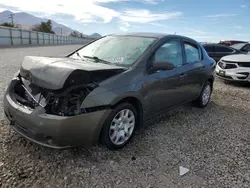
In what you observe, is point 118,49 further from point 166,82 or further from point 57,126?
point 57,126

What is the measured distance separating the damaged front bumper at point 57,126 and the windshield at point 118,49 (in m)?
1.03

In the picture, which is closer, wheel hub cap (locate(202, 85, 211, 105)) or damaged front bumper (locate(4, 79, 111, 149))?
damaged front bumper (locate(4, 79, 111, 149))

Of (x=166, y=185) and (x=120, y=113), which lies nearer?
(x=166, y=185)

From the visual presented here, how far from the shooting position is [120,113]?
121 inches

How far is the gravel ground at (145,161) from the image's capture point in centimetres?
254

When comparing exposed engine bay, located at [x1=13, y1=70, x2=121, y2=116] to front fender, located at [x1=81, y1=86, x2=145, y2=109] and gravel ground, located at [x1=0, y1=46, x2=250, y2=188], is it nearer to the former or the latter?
front fender, located at [x1=81, y1=86, x2=145, y2=109]

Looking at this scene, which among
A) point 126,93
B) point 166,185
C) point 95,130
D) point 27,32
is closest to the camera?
point 166,185

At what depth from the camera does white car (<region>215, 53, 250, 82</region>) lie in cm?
783

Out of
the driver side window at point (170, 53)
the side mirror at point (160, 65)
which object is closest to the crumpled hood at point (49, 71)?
the side mirror at point (160, 65)

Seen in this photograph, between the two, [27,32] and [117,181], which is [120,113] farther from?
[27,32]

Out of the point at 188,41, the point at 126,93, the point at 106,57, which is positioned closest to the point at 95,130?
the point at 126,93

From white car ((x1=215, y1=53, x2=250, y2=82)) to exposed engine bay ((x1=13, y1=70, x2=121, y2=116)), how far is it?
256 inches

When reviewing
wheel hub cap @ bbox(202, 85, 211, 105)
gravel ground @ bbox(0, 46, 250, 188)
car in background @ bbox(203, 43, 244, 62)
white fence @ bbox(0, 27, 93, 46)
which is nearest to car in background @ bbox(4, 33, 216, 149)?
gravel ground @ bbox(0, 46, 250, 188)

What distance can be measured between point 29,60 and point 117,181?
6.63 ft
